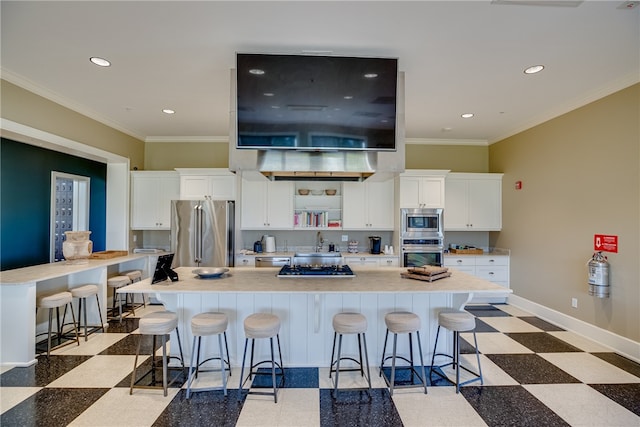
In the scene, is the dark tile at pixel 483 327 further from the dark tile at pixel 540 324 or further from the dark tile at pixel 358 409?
the dark tile at pixel 358 409

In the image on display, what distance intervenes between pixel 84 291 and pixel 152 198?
2079mm

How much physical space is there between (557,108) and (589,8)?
240cm

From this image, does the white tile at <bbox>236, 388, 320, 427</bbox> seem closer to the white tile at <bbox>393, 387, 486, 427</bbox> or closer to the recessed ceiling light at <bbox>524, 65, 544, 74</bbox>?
the white tile at <bbox>393, 387, 486, 427</bbox>

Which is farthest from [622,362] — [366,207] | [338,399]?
[366,207]

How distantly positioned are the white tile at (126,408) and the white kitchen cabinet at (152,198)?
11.1 ft

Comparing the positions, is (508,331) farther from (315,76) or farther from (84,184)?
(84,184)

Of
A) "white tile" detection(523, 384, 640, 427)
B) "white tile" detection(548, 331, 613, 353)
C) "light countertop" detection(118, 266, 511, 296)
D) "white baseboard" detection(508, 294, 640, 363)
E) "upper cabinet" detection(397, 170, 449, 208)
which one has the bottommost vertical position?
"white tile" detection(523, 384, 640, 427)

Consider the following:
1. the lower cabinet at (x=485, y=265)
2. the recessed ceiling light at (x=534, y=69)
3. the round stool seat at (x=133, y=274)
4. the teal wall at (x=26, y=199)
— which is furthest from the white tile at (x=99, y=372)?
the recessed ceiling light at (x=534, y=69)

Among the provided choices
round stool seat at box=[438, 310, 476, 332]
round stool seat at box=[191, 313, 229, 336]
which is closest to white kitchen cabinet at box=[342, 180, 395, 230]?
round stool seat at box=[438, 310, 476, 332]

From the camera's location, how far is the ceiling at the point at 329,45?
91.1 inches

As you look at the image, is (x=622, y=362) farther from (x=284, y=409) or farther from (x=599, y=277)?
(x=284, y=409)

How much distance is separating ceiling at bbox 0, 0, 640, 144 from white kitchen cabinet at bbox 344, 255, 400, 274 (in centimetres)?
244

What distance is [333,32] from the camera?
8.53 ft

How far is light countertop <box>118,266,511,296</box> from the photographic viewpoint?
2.69 m
